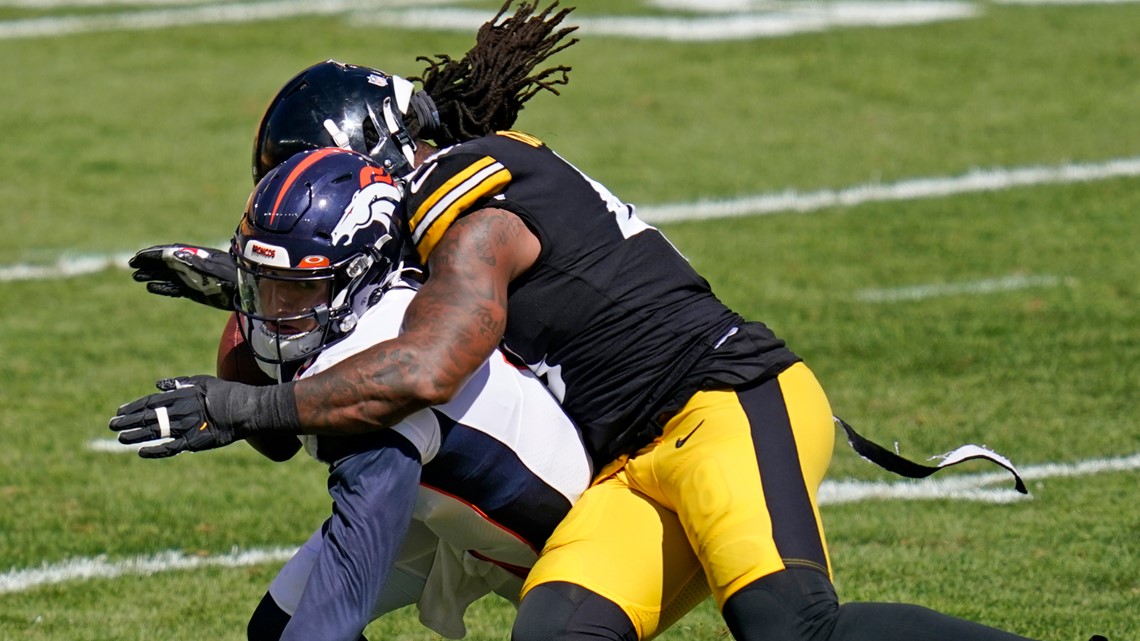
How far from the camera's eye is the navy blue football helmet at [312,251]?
343cm

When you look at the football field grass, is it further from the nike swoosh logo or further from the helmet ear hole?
the helmet ear hole

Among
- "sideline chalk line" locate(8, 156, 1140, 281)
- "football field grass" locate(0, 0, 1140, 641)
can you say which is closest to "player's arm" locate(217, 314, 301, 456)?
"football field grass" locate(0, 0, 1140, 641)

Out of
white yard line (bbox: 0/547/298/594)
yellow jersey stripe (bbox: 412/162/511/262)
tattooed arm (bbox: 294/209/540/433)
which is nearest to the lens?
tattooed arm (bbox: 294/209/540/433)

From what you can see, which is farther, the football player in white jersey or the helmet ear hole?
the helmet ear hole

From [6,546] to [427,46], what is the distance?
7.09m

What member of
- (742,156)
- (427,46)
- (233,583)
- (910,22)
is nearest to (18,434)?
(233,583)

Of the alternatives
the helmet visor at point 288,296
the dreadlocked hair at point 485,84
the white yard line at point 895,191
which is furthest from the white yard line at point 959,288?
the helmet visor at point 288,296

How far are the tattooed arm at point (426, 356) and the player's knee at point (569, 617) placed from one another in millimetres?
496

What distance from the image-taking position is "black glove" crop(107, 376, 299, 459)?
130 inches

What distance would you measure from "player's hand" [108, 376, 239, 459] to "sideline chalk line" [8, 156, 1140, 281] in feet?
19.3

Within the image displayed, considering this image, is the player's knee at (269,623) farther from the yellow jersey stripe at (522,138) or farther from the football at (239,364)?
the yellow jersey stripe at (522,138)

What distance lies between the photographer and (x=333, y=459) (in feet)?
11.2

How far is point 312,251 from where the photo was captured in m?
3.42

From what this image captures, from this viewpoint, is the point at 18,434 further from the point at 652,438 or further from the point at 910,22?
the point at 910,22
